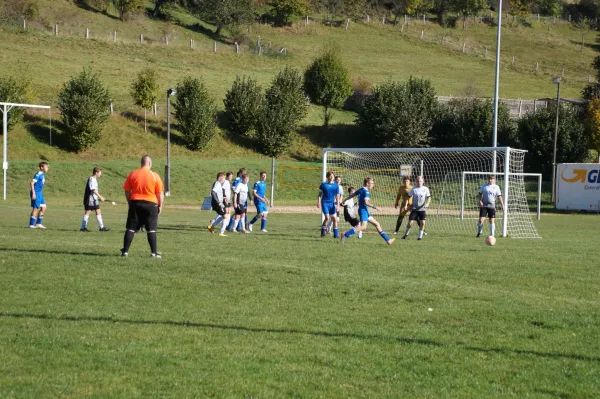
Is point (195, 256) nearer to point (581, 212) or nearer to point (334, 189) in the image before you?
point (334, 189)

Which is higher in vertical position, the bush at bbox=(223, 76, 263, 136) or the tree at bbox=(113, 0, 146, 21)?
the tree at bbox=(113, 0, 146, 21)

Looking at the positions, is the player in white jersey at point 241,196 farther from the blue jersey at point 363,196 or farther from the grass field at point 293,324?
the grass field at point 293,324

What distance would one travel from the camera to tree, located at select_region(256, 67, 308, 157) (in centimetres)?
5475

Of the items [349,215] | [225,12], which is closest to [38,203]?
[349,215]

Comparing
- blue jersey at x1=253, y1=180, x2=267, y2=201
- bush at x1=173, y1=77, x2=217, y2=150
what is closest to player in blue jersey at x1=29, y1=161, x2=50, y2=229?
Answer: blue jersey at x1=253, y1=180, x2=267, y2=201

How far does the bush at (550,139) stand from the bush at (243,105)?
19.9 meters

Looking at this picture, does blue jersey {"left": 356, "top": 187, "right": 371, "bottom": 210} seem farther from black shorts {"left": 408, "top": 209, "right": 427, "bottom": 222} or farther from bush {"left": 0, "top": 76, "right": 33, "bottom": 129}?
bush {"left": 0, "top": 76, "right": 33, "bottom": 129}

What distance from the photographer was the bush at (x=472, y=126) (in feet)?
196

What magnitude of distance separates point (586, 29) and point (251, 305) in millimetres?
119953

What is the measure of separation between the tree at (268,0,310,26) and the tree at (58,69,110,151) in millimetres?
54555

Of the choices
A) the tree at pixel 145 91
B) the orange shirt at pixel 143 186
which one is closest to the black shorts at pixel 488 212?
the orange shirt at pixel 143 186

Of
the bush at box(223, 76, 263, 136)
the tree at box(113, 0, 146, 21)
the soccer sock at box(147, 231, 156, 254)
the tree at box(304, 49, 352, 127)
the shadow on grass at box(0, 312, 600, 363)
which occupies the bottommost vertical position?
the shadow on grass at box(0, 312, 600, 363)

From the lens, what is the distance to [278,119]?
55156 millimetres

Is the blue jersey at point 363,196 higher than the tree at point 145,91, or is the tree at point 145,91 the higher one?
the tree at point 145,91
